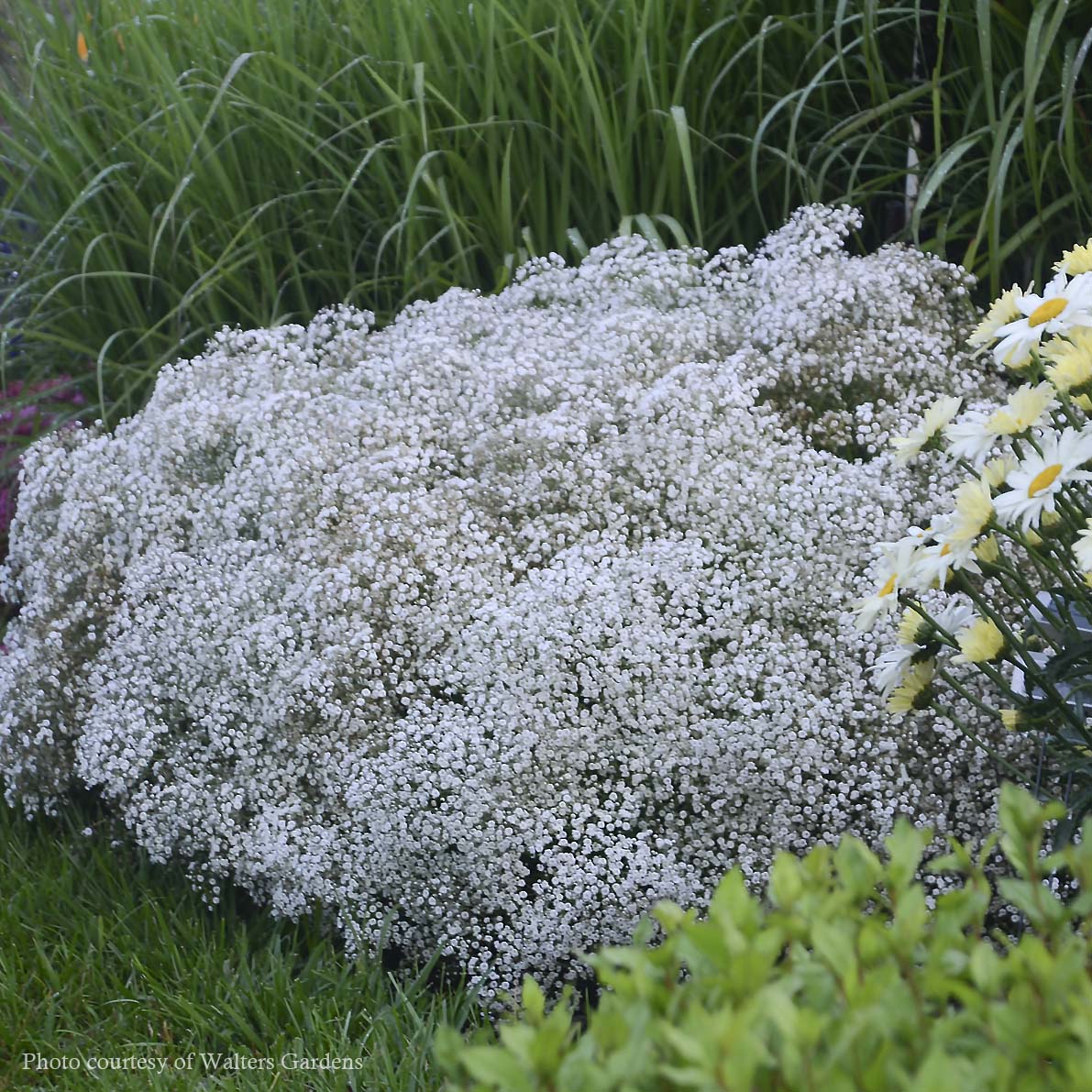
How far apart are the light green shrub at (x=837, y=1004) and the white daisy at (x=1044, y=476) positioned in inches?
25.9

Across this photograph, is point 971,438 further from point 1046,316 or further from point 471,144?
point 471,144

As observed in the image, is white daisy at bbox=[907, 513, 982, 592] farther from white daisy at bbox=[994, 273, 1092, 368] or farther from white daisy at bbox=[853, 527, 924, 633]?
white daisy at bbox=[994, 273, 1092, 368]

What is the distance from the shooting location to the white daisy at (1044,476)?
1642 mm

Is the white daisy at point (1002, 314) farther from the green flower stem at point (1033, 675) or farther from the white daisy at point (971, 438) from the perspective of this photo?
the green flower stem at point (1033, 675)

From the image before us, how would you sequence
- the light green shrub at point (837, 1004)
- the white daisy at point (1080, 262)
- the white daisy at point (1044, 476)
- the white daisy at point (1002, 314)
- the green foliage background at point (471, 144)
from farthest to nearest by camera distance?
the green foliage background at point (471, 144) < the white daisy at point (1002, 314) < the white daisy at point (1080, 262) < the white daisy at point (1044, 476) < the light green shrub at point (837, 1004)

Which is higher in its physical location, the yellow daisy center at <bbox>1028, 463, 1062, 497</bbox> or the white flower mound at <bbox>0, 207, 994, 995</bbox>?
the yellow daisy center at <bbox>1028, 463, 1062, 497</bbox>

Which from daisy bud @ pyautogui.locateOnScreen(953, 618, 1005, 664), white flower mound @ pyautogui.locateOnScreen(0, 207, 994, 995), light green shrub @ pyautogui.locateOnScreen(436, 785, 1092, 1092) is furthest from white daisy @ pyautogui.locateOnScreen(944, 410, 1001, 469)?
light green shrub @ pyautogui.locateOnScreen(436, 785, 1092, 1092)

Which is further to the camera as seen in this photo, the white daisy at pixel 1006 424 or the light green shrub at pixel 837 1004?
the white daisy at pixel 1006 424

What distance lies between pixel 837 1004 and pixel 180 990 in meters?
1.98

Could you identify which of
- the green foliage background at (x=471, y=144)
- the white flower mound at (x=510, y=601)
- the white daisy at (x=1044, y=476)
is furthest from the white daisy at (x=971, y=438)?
the green foliage background at (x=471, y=144)

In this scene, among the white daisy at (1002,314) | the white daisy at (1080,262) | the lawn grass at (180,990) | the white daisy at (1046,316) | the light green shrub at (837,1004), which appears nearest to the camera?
the light green shrub at (837,1004)

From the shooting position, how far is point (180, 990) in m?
2.63

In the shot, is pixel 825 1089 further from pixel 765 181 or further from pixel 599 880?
pixel 765 181

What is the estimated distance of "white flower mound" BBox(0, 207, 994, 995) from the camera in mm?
2441
